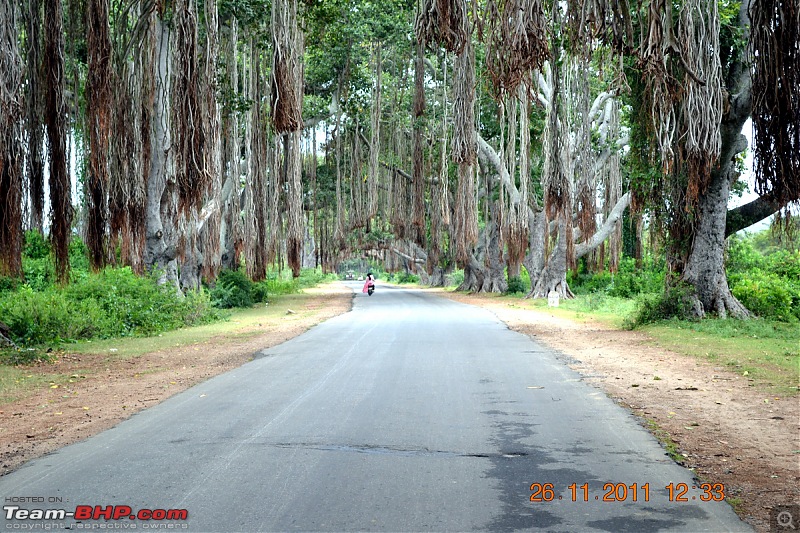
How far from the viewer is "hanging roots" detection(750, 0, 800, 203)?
519 cm

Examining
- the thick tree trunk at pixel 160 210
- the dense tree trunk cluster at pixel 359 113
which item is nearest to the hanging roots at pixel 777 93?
the dense tree trunk cluster at pixel 359 113

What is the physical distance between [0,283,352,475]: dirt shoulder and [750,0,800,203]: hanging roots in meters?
5.85

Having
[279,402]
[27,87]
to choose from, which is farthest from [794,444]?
[27,87]

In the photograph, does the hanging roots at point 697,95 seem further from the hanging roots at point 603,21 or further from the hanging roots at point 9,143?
the hanging roots at point 9,143

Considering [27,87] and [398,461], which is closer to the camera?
[398,461]

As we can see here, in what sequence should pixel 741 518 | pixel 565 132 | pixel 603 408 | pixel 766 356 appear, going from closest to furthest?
pixel 741 518, pixel 603 408, pixel 766 356, pixel 565 132

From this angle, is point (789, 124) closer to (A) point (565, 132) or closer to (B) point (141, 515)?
(B) point (141, 515)

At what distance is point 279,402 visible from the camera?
24.0ft

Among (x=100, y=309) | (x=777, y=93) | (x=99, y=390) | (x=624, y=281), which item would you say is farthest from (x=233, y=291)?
(x=777, y=93)

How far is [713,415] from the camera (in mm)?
6840

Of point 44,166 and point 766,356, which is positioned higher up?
point 44,166

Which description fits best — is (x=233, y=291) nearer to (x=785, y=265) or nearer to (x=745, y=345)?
(x=785, y=265)

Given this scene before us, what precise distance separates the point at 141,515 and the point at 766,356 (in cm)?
993

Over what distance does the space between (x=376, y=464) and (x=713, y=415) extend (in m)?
3.67
